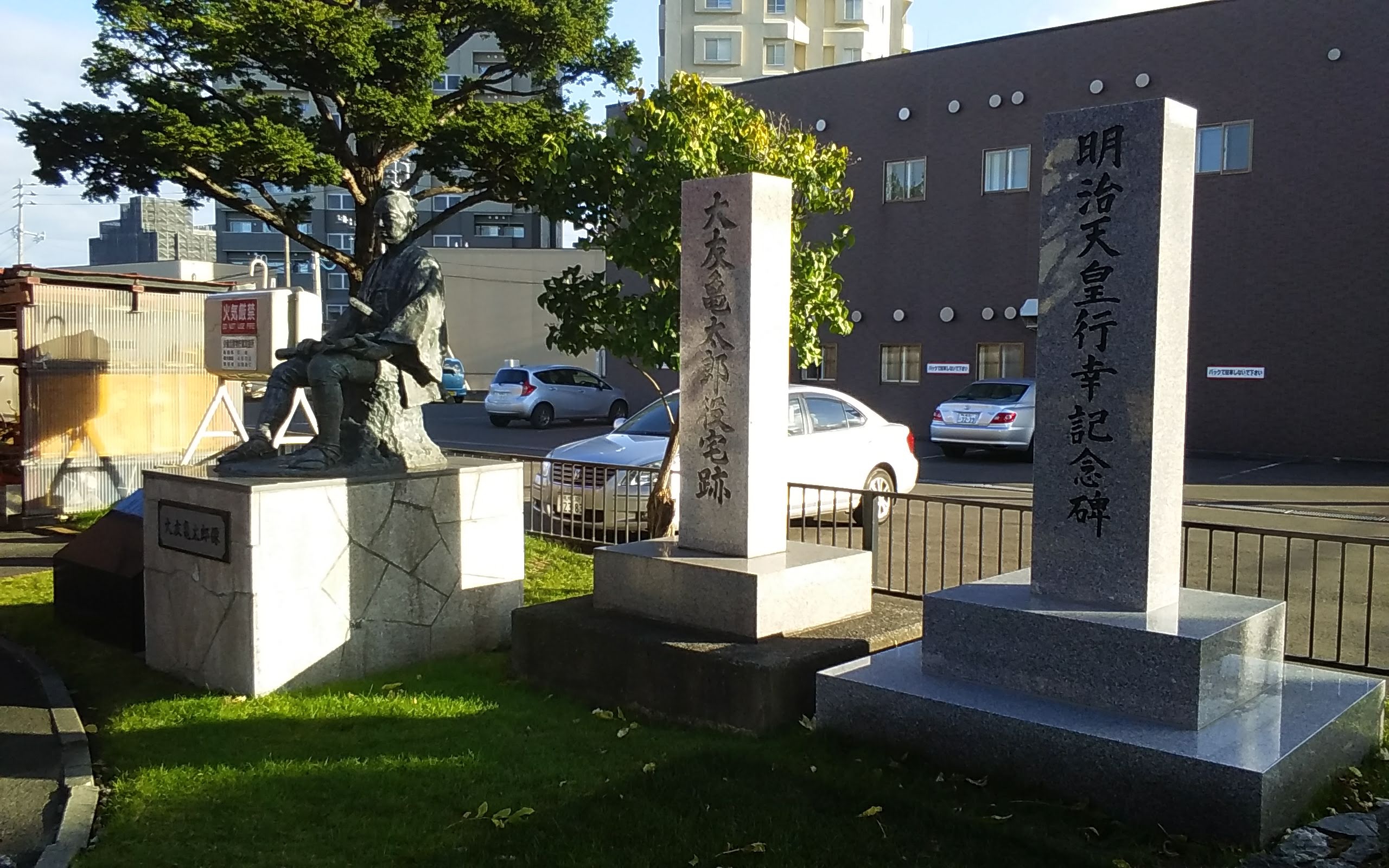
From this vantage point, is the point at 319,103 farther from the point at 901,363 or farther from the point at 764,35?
the point at 764,35

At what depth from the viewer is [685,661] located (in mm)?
5672

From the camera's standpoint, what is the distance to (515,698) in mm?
6207

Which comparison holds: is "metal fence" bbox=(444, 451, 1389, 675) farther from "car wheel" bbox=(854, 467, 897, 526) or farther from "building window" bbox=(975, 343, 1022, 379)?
"building window" bbox=(975, 343, 1022, 379)

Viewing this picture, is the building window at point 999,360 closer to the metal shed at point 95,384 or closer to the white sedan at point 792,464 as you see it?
the white sedan at point 792,464

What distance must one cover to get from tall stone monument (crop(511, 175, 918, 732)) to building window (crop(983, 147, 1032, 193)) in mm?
18115

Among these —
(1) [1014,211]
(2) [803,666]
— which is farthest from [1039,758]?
(1) [1014,211]

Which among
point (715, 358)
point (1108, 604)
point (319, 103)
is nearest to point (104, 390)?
point (319, 103)

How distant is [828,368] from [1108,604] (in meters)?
21.9

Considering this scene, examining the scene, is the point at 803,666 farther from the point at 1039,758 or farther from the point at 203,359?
the point at 203,359

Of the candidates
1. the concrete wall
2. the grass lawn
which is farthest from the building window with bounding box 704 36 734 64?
the grass lawn

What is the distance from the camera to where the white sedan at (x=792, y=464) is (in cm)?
1038

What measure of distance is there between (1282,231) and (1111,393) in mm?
17776

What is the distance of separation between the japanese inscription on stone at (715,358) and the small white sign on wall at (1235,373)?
1714 cm

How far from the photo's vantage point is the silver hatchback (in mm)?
26984
